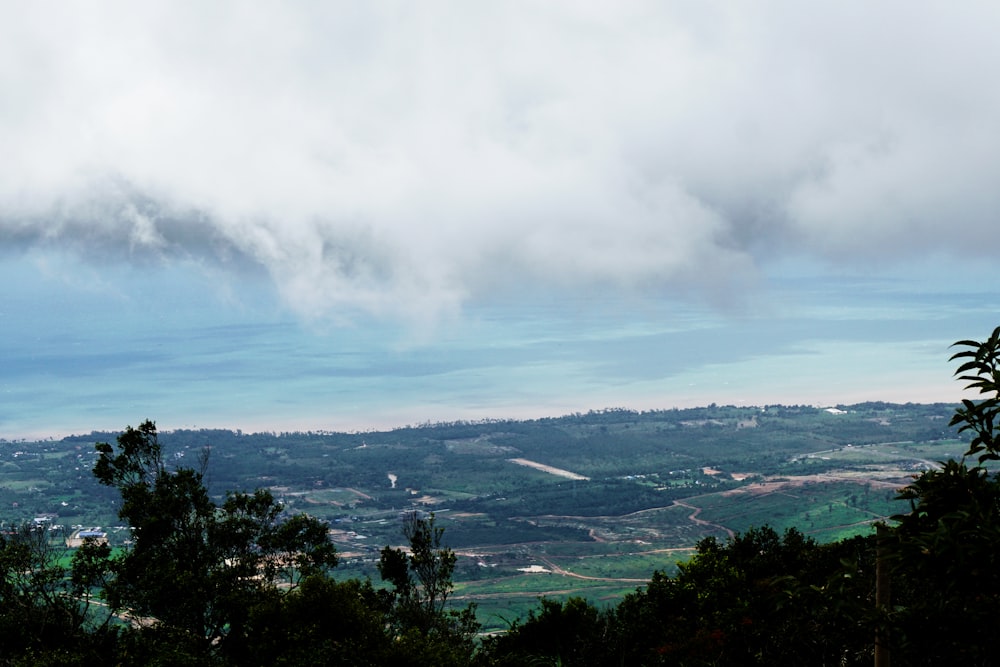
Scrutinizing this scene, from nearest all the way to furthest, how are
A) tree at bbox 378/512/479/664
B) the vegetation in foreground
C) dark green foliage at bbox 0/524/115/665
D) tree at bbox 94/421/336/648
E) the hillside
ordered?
the vegetation in foreground → dark green foliage at bbox 0/524/115/665 → tree at bbox 94/421/336/648 → tree at bbox 378/512/479/664 → the hillside

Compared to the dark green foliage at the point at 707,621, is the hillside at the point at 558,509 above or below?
below

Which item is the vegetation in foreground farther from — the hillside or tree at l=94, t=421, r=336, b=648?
the hillside

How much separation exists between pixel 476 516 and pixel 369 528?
23.5 meters

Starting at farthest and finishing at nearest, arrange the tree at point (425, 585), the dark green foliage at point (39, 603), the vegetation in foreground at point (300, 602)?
the tree at point (425, 585) → the dark green foliage at point (39, 603) → the vegetation in foreground at point (300, 602)

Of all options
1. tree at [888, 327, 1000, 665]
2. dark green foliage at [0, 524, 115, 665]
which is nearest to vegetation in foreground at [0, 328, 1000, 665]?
dark green foliage at [0, 524, 115, 665]

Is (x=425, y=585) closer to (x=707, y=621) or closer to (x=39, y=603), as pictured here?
(x=707, y=621)

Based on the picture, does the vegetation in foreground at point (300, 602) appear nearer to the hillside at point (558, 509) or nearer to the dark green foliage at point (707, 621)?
the dark green foliage at point (707, 621)

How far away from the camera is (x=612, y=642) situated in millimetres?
25297

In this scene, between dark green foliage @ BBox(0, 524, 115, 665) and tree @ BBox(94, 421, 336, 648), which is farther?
tree @ BBox(94, 421, 336, 648)

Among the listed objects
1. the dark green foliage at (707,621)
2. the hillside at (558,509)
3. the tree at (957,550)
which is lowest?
the hillside at (558,509)

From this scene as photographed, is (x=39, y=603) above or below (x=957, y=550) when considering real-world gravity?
below

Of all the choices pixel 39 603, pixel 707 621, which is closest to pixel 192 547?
pixel 39 603

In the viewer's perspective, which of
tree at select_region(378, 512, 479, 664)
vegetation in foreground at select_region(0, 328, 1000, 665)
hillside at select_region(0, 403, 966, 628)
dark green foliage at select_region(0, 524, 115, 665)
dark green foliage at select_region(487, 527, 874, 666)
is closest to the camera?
dark green foliage at select_region(487, 527, 874, 666)

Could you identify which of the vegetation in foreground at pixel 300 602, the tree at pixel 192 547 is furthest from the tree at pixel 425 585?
the tree at pixel 192 547
